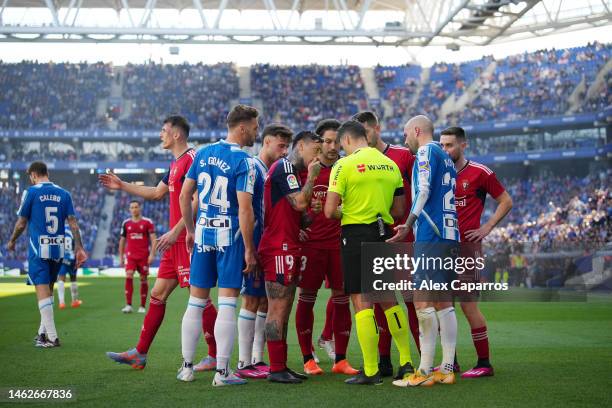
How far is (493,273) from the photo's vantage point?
82.4 ft

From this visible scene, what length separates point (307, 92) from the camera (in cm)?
5338

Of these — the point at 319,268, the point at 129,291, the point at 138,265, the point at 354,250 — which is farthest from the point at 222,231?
the point at 138,265

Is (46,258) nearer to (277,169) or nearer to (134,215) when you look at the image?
(277,169)

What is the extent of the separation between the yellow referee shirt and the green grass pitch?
1482 mm

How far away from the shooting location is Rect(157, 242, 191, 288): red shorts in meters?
7.69

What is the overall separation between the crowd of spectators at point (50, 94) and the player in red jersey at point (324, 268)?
45951 mm

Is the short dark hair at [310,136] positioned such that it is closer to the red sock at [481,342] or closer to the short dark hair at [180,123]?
the short dark hair at [180,123]

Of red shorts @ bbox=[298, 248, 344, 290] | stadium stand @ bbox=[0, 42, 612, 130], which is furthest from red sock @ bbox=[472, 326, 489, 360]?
stadium stand @ bbox=[0, 42, 612, 130]

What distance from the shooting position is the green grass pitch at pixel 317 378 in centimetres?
598

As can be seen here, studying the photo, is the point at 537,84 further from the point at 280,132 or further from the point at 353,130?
the point at 353,130

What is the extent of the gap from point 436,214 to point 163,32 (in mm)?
26080

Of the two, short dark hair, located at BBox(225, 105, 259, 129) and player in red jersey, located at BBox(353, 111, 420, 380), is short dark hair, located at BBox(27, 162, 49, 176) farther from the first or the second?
player in red jersey, located at BBox(353, 111, 420, 380)

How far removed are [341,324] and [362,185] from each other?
161 centimetres

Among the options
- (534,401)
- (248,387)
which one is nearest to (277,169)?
(248,387)
